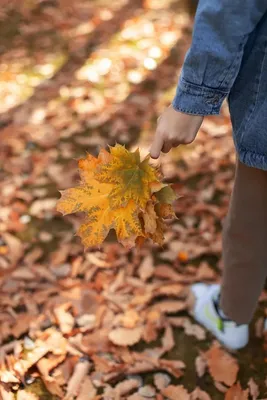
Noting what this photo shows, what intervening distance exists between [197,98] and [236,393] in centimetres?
135

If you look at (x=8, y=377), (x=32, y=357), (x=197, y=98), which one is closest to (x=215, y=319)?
(x=32, y=357)

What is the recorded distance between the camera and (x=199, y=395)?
2129 mm

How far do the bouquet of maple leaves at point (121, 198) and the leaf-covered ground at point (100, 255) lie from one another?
0.83 meters

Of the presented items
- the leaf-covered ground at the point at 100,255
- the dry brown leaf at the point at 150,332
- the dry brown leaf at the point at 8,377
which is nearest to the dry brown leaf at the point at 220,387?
the leaf-covered ground at the point at 100,255

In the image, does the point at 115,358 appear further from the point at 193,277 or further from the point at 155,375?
the point at 193,277

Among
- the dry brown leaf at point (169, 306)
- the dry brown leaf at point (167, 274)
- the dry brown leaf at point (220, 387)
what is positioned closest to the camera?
the dry brown leaf at point (220, 387)

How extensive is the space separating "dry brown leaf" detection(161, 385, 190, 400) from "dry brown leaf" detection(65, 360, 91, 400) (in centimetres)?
35

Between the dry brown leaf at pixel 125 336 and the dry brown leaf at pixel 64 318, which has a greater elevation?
the dry brown leaf at pixel 64 318

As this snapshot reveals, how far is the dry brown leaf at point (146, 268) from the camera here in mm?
2678

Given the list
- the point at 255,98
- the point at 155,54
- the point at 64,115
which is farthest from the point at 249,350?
the point at 155,54

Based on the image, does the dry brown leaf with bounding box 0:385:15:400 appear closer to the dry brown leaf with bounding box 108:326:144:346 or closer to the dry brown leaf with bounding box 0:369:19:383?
the dry brown leaf with bounding box 0:369:19:383

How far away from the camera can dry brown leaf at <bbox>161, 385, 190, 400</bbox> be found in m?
2.12

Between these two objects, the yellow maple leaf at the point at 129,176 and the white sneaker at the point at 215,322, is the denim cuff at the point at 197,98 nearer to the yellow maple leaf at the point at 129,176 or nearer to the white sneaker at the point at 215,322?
the yellow maple leaf at the point at 129,176

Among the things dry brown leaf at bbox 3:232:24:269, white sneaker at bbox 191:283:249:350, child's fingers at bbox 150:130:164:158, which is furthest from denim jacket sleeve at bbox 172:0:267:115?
dry brown leaf at bbox 3:232:24:269
